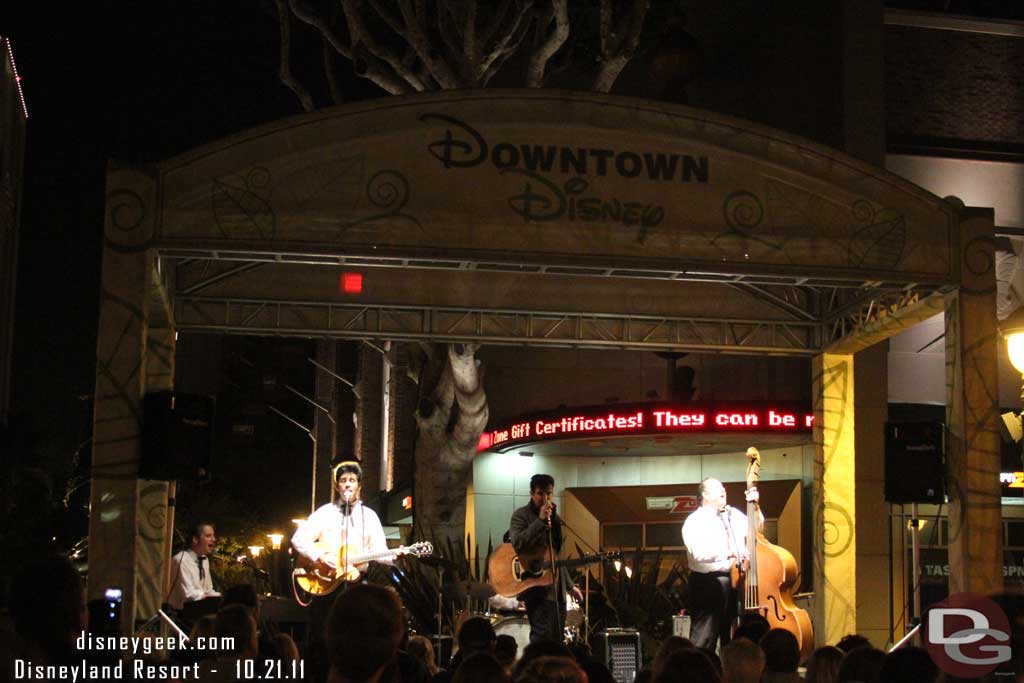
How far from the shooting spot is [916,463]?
36.3 feet

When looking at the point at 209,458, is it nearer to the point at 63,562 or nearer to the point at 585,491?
the point at 63,562

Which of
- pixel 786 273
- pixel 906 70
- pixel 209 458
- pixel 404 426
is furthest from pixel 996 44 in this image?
pixel 404 426

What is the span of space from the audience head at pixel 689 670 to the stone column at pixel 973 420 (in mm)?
7137

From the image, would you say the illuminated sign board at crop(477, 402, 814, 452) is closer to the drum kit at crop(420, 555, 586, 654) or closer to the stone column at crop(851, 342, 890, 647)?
the stone column at crop(851, 342, 890, 647)

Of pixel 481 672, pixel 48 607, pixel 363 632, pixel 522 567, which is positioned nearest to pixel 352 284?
pixel 522 567

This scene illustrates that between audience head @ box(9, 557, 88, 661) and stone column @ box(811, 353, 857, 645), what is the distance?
38.2 feet

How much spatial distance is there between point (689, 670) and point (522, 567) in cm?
703

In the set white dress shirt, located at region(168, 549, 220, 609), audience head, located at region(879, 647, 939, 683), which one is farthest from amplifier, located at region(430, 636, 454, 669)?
audience head, located at region(879, 647, 939, 683)

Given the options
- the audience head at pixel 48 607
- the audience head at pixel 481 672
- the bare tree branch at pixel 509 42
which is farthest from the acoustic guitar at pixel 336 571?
the bare tree branch at pixel 509 42

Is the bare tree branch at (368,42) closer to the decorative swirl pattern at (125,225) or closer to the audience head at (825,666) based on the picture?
the decorative swirl pattern at (125,225)

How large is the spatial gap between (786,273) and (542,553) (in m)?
3.16

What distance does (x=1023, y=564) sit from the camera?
17.5 meters

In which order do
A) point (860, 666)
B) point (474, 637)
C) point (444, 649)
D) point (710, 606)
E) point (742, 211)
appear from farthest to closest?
point (444, 649)
point (710, 606)
point (742, 211)
point (474, 637)
point (860, 666)

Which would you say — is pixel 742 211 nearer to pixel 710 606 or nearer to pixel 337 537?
pixel 710 606
